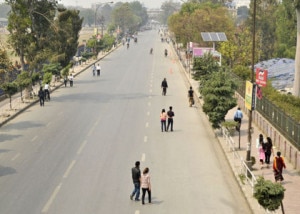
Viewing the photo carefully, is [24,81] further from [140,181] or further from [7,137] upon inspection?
[140,181]

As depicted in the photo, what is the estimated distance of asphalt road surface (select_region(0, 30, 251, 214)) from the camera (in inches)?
683

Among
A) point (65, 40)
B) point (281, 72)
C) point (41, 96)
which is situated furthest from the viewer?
point (281, 72)

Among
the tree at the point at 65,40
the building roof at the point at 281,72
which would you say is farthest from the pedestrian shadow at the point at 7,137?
the building roof at the point at 281,72

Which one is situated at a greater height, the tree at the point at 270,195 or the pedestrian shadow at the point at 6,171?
the tree at the point at 270,195

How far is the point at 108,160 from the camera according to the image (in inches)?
896

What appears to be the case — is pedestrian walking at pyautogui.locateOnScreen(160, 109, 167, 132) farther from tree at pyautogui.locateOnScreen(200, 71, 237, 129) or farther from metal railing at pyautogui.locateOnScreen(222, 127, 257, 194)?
metal railing at pyautogui.locateOnScreen(222, 127, 257, 194)

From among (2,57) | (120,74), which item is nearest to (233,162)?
(2,57)

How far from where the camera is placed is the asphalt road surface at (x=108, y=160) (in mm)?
17359

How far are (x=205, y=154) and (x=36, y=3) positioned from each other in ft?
79.8

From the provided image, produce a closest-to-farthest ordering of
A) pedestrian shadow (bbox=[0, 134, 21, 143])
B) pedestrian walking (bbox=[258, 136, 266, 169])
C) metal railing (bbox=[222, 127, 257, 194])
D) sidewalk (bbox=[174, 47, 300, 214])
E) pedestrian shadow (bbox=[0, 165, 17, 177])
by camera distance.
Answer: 1. sidewalk (bbox=[174, 47, 300, 214])
2. metal railing (bbox=[222, 127, 257, 194])
3. pedestrian shadow (bbox=[0, 165, 17, 177])
4. pedestrian walking (bbox=[258, 136, 266, 169])
5. pedestrian shadow (bbox=[0, 134, 21, 143])

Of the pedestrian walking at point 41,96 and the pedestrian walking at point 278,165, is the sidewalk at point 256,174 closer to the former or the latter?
the pedestrian walking at point 278,165

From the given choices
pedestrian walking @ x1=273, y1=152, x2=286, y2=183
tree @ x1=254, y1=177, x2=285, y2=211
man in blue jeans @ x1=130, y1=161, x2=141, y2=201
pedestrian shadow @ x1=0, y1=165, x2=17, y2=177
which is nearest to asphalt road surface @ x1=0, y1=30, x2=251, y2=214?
pedestrian shadow @ x1=0, y1=165, x2=17, y2=177

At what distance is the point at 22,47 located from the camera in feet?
132

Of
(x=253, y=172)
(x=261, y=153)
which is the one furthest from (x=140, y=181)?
(x=261, y=153)
